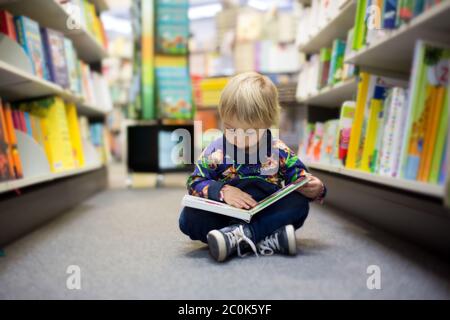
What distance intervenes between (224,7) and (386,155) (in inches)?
155

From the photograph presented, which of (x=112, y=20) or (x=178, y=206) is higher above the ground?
(x=112, y=20)

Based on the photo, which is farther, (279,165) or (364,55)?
(364,55)

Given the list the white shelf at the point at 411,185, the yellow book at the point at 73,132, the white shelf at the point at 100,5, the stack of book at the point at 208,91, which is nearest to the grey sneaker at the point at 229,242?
the white shelf at the point at 411,185

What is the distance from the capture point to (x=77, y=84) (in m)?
1.92

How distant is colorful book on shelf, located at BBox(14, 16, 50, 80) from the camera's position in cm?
134

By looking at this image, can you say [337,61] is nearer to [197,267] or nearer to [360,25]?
[360,25]

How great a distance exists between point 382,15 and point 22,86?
4.30 feet

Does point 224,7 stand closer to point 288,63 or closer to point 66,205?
point 288,63

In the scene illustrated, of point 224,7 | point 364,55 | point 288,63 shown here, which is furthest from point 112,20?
point 364,55

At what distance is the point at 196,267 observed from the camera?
2.93 ft

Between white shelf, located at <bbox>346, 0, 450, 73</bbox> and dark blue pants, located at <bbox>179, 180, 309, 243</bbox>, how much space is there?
533 millimetres

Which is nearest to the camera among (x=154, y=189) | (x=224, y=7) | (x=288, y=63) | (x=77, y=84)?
(x=77, y=84)

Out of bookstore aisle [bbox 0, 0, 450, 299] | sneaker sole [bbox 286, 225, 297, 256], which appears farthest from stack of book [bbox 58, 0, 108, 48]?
sneaker sole [bbox 286, 225, 297, 256]

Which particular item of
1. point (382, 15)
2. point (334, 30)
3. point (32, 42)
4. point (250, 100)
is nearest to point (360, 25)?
point (382, 15)
